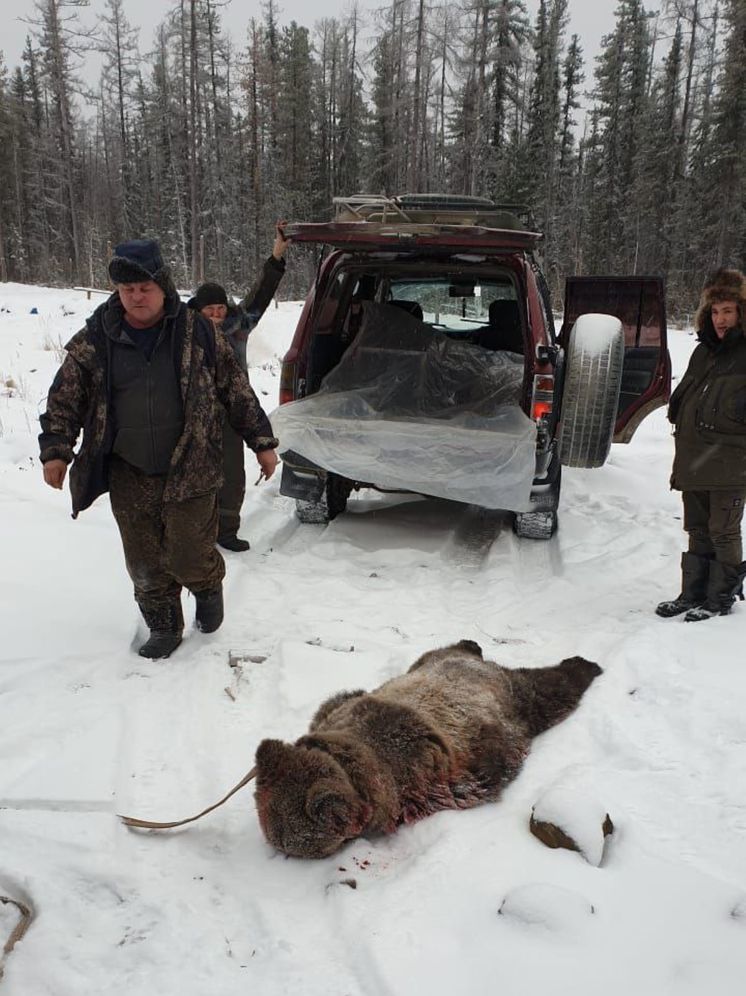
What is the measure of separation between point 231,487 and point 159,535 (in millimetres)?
1725

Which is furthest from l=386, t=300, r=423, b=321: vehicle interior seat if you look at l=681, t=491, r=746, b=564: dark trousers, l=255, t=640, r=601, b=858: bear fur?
l=255, t=640, r=601, b=858: bear fur

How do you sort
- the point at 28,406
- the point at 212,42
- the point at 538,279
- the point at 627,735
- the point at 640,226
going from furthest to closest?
1. the point at 640,226
2. the point at 212,42
3. the point at 28,406
4. the point at 538,279
5. the point at 627,735

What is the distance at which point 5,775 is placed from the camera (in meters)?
2.45

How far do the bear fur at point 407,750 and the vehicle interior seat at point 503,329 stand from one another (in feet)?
14.7

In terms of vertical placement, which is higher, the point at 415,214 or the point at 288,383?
the point at 415,214

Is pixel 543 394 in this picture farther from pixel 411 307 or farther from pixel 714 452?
pixel 411 307

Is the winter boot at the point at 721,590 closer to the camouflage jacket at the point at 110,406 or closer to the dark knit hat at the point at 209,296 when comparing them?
the camouflage jacket at the point at 110,406

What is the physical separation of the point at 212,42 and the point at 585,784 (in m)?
34.9

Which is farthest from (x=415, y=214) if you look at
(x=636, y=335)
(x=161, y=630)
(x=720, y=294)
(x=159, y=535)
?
(x=161, y=630)

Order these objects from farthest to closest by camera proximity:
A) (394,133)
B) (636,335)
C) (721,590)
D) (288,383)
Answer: (394,133) → (636,335) → (288,383) → (721,590)

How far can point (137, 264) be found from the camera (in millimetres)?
2961

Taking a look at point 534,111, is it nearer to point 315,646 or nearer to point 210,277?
point 210,277

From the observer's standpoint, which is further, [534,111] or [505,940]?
[534,111]

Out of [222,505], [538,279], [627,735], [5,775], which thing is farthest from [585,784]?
[538,279]
